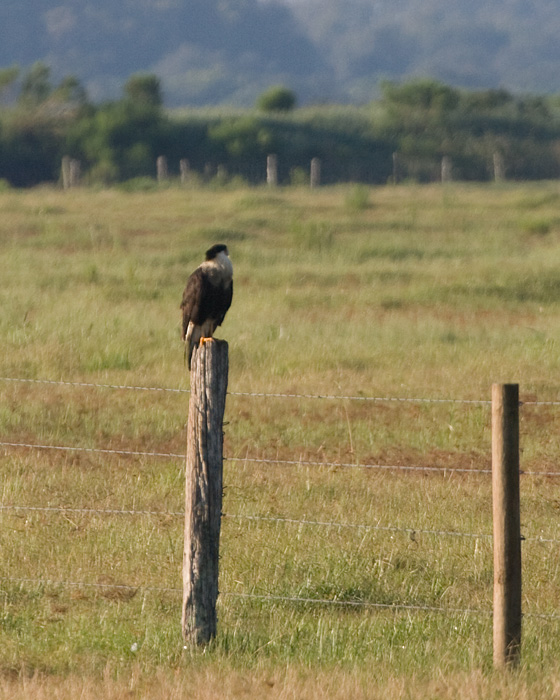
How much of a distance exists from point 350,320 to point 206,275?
24.2 ft

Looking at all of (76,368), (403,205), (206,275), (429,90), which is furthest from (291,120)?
(206,275)

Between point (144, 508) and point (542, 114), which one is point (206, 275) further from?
point (542, 114)

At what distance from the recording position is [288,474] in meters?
7.60

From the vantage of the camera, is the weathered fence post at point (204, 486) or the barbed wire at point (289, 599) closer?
the weathered fence post at point (204, 486)

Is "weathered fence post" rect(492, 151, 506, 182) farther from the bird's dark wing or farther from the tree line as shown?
the bird's dark wing

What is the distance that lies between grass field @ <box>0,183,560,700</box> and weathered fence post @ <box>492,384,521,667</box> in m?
0.14

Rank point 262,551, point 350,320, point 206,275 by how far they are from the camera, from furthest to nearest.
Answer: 1. point 350,320
2. point 206,275
3. point 262,551

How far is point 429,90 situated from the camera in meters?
56.3

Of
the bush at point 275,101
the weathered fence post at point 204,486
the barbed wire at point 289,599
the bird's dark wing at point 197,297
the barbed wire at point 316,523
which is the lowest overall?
the barbed wire at point 289,599

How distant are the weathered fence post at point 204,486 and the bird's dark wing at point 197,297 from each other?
9.29ft

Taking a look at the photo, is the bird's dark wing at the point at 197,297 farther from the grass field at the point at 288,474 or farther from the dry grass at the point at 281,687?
the dry grass at the point at 281,687

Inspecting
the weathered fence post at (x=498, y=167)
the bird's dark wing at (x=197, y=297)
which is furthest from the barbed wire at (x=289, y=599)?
the weathered fence post at (x=498, y=167)

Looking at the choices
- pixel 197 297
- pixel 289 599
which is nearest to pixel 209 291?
pixel 197 297

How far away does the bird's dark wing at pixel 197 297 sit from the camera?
7152 millimetres
